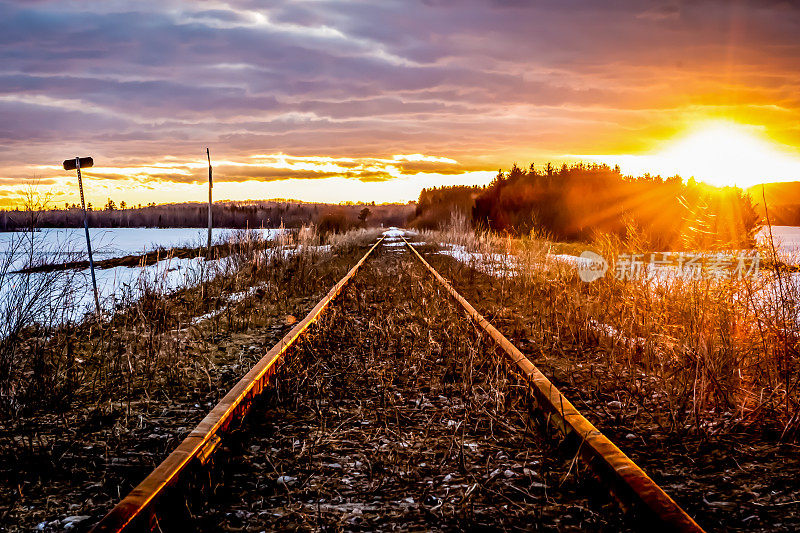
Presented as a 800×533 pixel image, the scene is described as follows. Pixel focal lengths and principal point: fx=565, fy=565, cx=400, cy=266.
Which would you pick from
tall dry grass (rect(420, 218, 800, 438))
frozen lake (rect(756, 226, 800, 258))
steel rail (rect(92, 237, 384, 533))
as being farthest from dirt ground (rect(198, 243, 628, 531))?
frozen lake (rect(756, 226, 800, 258))

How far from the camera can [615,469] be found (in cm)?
254

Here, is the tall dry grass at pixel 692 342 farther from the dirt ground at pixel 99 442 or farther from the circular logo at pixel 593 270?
the dirt ground at pixel 99 442

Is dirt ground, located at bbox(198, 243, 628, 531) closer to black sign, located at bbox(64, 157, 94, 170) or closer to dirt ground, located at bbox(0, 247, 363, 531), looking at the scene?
dirt ground, located at bbox(0, 247, 363, 531)

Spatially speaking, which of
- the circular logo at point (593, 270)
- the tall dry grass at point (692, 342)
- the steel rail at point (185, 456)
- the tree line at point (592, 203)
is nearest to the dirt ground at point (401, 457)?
the steel rail at point (185, 456)

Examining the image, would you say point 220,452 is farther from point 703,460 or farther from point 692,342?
point 692,342

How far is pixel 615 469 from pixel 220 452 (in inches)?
80.1

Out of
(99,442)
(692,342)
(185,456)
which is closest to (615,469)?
(185,456)

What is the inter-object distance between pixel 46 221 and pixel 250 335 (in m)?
2.53

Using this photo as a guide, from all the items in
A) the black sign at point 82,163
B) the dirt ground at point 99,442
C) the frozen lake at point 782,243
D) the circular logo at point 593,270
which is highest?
the black sign at point 82,163

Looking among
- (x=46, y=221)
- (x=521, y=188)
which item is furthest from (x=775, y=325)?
(x=521, y=188)

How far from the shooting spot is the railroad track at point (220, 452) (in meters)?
2.17

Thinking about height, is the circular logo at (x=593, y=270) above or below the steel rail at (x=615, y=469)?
above

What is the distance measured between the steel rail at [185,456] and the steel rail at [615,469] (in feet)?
6.39

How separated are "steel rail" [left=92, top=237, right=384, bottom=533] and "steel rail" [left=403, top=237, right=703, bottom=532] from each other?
6.39ft
